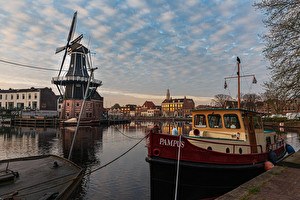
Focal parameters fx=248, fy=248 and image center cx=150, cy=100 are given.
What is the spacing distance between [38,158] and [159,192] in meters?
9.19

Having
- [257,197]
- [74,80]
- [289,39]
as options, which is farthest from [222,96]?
[257,197]

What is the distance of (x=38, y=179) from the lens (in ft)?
37.6

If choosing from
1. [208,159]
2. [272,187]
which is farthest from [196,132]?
[272,187]

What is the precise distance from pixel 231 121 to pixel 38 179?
10446mm

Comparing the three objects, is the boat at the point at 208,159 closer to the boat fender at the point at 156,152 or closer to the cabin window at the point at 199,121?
the boat fender at the point at 156,152

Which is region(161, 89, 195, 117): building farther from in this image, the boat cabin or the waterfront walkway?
the waterfront walkway

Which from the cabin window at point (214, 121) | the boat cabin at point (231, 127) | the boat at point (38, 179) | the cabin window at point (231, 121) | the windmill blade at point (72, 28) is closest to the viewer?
Answer: the boat at point (38, 179)

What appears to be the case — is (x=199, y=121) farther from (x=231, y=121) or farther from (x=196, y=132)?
(x=231, y=121)

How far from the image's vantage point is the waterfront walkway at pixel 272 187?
7.75 metres

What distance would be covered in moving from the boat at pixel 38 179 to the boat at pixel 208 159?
4066 mm

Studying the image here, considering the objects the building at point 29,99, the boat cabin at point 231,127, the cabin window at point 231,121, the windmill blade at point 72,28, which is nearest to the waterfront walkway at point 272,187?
the boat cabin at point 231,127

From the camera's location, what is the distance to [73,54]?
255 feet

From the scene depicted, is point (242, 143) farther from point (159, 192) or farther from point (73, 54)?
point (73, 54)

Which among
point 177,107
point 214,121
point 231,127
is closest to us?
point 231,127
